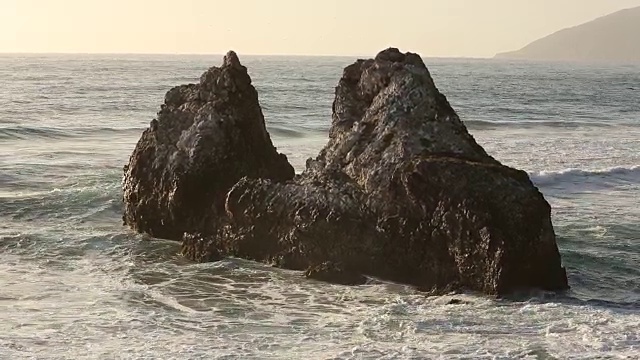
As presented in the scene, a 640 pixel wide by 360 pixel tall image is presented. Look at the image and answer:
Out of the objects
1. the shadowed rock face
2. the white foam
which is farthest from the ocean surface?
the shadowed rock face

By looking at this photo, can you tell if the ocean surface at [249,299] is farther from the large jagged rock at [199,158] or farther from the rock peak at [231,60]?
the rock peak at [231,60]

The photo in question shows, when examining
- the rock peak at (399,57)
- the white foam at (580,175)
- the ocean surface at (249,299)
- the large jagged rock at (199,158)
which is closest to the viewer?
the ocean surface at (249,299)

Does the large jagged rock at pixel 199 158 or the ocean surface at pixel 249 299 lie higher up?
the large jagged rock at pixel 199 158

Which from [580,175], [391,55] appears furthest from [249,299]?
[580,175]

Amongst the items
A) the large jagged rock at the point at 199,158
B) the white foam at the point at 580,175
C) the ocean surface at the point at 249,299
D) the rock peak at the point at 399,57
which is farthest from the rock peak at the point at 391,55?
the white foam at the point at 580,175

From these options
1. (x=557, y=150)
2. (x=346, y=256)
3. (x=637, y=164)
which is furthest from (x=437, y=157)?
(x=557, y=150)

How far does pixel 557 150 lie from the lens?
31.5 meters

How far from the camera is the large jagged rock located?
1548cm

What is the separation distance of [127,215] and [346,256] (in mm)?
5385

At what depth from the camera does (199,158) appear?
50.7ft

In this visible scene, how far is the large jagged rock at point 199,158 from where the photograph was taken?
610 inches

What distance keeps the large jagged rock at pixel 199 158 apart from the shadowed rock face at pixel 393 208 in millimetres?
62

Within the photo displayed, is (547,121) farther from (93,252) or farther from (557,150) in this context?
(93,252)

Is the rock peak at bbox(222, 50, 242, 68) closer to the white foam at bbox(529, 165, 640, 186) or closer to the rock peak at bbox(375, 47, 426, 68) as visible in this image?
the rock peak at bbox(375, 47, 426, 68)
